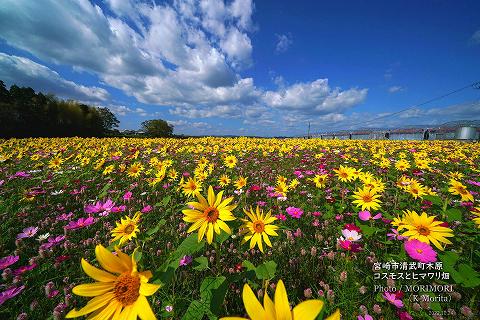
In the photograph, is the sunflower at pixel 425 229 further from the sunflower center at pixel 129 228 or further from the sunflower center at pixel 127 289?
the sunflower center at pixel 129 228

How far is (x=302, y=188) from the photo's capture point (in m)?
5.45

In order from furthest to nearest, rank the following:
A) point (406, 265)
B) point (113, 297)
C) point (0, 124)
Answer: point (0, 124) → point (406, 265) → point (113, 297)

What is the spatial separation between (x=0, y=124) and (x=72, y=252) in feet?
126

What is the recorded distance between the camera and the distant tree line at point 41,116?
30.5 metres

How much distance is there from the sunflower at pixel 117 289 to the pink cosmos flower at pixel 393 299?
197cm

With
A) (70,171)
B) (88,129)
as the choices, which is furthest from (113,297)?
(88,129)

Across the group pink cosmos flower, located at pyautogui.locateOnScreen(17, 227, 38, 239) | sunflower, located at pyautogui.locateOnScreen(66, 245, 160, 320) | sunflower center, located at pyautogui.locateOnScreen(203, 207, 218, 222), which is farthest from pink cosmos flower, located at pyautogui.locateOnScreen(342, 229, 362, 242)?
pink cosmos flower, located at pyautogui.locateOnScreen(17, 227, 38, 239)

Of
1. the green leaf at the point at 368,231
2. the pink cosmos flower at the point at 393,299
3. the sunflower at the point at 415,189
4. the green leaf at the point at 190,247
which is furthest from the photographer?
the sunflower at the point at 415,189

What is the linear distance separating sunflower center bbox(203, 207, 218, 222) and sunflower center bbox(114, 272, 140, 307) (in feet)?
2.31

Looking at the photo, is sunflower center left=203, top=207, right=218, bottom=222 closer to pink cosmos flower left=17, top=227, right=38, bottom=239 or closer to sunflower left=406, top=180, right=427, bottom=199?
pink cosmos flower left=17, top=227, right=38, bottom=239

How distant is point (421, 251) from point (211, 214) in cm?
180

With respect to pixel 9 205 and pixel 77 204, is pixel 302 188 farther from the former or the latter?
pixel 9 205

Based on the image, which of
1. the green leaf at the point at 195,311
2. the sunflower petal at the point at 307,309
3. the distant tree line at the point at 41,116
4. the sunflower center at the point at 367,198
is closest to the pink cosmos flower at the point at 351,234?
the sunflower center at the point at 367,198

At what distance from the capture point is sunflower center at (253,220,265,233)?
2059mm
